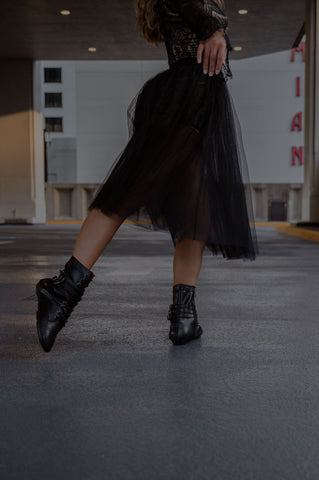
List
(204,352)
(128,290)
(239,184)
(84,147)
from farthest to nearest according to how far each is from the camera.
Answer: (84,147), (128,290), (239,184), (204,352)

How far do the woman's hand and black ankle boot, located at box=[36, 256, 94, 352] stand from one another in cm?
66

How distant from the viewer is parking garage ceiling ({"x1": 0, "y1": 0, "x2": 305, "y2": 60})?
10.9 metres

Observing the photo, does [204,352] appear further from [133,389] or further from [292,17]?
[292,17]

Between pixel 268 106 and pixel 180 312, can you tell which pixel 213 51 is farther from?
pixel 268 106

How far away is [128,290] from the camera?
280 centimetres

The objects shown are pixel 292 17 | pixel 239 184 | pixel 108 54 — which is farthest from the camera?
pixel 108 54

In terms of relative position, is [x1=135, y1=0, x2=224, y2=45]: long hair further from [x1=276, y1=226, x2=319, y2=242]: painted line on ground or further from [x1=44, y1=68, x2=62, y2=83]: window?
[x1=44, y1=68, x2=62, y2=83]: window

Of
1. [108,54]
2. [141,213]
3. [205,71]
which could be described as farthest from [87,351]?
[108,54]

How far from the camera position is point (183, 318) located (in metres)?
1.65

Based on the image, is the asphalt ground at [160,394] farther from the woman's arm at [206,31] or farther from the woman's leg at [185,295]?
the woman's arm at [206,31]

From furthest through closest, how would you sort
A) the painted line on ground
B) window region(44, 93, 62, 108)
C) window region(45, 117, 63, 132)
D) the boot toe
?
1. window region(44, 93, 62, 108)
2. window region(45, 117, 63, 132)
3. the painted line on ground
4. the boot toe

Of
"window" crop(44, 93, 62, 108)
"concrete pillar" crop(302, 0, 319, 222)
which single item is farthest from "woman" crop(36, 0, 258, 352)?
"window" crop(44, 93, 62, 108)

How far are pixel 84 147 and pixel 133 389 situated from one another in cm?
2089

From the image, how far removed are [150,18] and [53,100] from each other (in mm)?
35088
